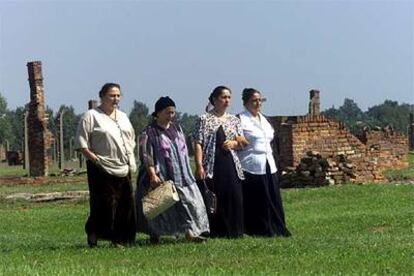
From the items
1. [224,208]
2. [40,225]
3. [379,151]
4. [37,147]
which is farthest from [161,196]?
[37,147]

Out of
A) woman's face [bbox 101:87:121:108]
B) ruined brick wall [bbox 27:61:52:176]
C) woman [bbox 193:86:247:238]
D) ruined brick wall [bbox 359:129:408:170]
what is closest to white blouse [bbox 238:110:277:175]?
woman [bbox 193:86:247:238]

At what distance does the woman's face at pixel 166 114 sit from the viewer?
8852 mm

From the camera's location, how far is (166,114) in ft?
29.1

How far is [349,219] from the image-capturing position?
1276 centimetres

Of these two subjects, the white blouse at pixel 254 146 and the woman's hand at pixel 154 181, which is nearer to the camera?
the woman's hand at pixel 154 181

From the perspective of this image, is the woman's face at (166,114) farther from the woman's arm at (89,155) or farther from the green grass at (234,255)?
the green grass at (234,255)

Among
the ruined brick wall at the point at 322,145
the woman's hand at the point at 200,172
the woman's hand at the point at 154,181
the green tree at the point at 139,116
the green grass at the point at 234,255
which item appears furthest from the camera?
the green tree at the point at 139,116

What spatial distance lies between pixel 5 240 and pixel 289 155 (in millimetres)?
12807

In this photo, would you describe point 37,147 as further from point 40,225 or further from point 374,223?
point 374,223

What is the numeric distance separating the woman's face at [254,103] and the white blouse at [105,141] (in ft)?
5.63

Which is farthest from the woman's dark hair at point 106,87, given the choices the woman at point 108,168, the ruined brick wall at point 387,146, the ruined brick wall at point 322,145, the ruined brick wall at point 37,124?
the ruined brick wall at point 37,124

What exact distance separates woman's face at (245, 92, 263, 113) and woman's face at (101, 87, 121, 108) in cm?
169

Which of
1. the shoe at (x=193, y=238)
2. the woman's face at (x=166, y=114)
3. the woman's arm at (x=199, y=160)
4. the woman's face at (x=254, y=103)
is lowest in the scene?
the shoe at (x=193, y=238)

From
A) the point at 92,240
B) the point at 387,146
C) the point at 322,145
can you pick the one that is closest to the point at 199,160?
the point at 92,240
